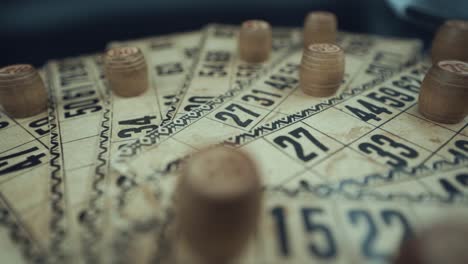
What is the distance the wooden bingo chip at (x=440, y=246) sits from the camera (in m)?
0.72

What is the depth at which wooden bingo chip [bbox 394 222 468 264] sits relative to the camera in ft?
2.36

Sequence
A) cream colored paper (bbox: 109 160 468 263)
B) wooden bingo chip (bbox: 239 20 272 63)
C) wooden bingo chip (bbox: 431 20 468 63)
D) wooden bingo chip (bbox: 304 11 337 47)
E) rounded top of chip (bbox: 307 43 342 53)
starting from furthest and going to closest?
wooden bingo chip (bbox: 304 11 337 47) → wooden bingo chip (bbox: 239 20 272 63) → wooden bingo chip (bbox: 431 20 468 63) → rounded top of chip (bbox: 307 43 342 53) → cream colored paper (bbox: 109 160 468 263)

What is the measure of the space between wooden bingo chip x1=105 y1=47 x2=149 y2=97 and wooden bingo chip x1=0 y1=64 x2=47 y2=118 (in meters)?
0.34

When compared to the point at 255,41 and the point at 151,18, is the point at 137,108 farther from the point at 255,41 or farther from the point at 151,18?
the point at 151,18

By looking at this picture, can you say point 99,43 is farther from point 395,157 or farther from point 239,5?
point 395,157

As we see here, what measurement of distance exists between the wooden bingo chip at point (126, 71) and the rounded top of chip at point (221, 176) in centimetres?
98

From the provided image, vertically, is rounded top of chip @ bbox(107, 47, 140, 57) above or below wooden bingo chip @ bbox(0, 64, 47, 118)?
above

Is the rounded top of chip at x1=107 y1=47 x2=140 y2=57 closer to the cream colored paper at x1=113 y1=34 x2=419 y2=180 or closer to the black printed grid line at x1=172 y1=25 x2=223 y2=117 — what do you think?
the black printed grid line at x1=172 y1=25 x2=223 y2=117

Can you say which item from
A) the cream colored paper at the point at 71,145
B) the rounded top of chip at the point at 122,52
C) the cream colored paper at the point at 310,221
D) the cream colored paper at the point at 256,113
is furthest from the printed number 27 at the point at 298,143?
the rounded top of chip at the point at 122,52

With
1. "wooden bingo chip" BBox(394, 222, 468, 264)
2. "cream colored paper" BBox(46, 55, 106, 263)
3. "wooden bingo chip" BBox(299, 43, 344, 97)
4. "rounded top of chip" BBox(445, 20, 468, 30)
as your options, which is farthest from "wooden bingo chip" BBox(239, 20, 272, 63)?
"wooden bingo chip" BBox(394, 222, 468, 264)

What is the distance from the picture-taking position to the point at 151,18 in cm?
262

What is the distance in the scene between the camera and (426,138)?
4.57ft

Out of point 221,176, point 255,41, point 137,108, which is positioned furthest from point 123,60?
point 221,176

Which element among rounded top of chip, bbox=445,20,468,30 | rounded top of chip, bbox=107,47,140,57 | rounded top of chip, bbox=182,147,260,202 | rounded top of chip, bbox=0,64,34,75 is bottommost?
rounded top of chip, bbox=182,147,260,202
